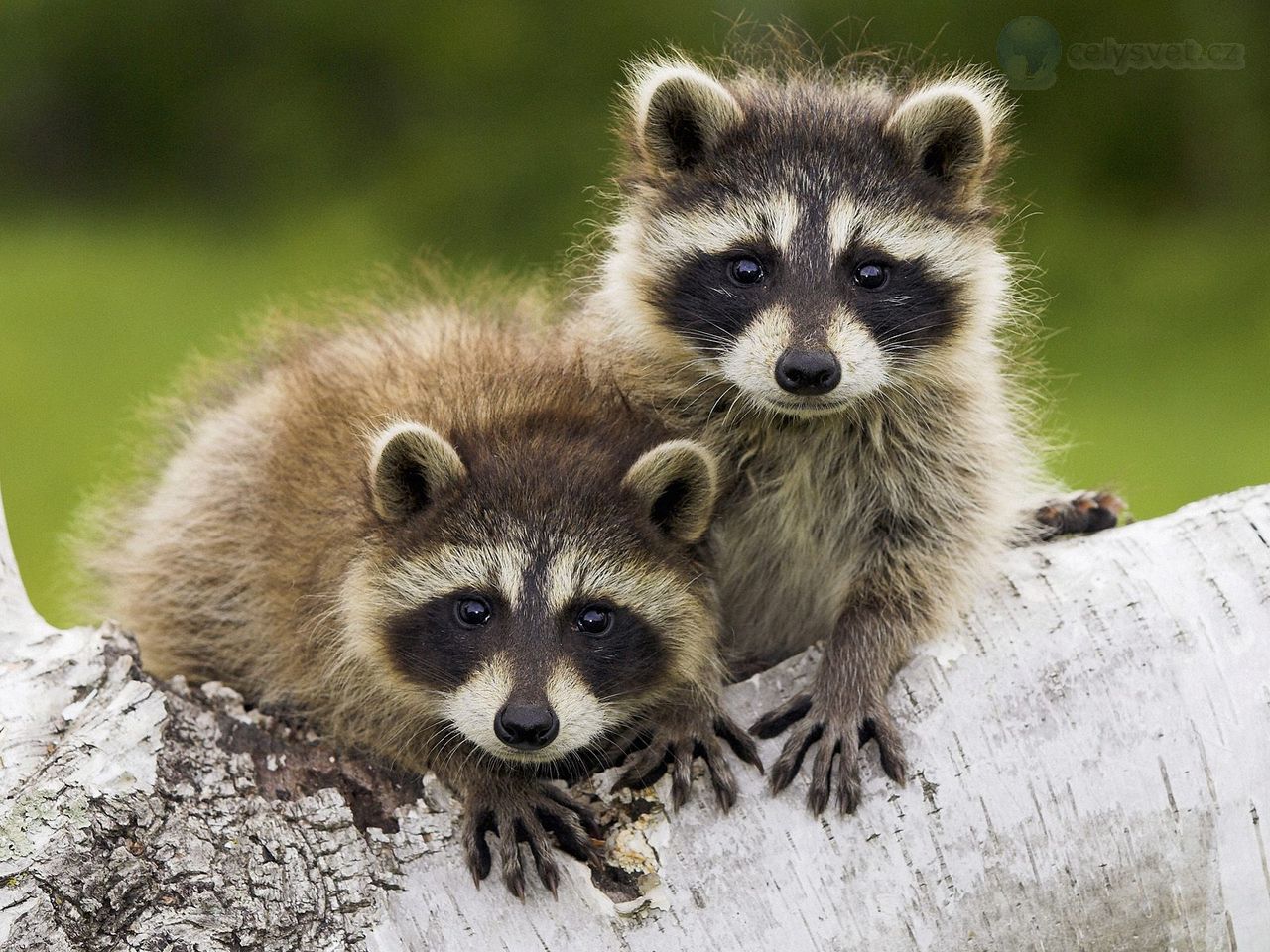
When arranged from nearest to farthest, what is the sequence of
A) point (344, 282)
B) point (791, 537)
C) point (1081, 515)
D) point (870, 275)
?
point (870, 275) → point (791, 537) → point (1081, 515) → point (344, 282)

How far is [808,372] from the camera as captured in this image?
323 centimetres

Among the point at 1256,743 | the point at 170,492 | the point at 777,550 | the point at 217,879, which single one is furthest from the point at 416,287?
the point at 1256,743

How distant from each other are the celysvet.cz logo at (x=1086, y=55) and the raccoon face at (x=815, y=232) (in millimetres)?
1296

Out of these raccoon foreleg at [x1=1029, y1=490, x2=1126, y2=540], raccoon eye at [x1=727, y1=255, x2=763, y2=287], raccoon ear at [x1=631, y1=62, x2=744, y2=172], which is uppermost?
raccoon ear at [x1=631, y1=62, x2=744, y2=172]

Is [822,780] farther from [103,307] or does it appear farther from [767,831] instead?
[103,307]

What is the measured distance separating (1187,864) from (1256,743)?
280mm

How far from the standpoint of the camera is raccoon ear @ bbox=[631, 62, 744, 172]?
11.8 feet

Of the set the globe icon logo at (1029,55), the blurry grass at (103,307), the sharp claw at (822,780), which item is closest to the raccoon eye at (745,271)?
the sharp claw at (822,780)

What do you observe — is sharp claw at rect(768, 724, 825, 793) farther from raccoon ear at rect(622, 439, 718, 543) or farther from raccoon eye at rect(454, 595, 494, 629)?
raccoon eye at rect(454, 595, 494, 629)

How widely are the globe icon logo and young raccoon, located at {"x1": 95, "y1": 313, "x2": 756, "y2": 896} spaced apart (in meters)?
2.09

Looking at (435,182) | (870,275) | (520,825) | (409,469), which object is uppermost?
(870,275)

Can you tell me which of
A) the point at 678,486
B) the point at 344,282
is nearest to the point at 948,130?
the point at 678,486

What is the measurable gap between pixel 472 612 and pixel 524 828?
51cm

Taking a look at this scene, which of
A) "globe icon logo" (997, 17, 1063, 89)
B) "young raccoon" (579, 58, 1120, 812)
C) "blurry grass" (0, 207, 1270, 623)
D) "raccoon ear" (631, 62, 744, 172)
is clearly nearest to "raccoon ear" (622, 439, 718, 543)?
"young raccoon" (579, 58, 1120, 812)
